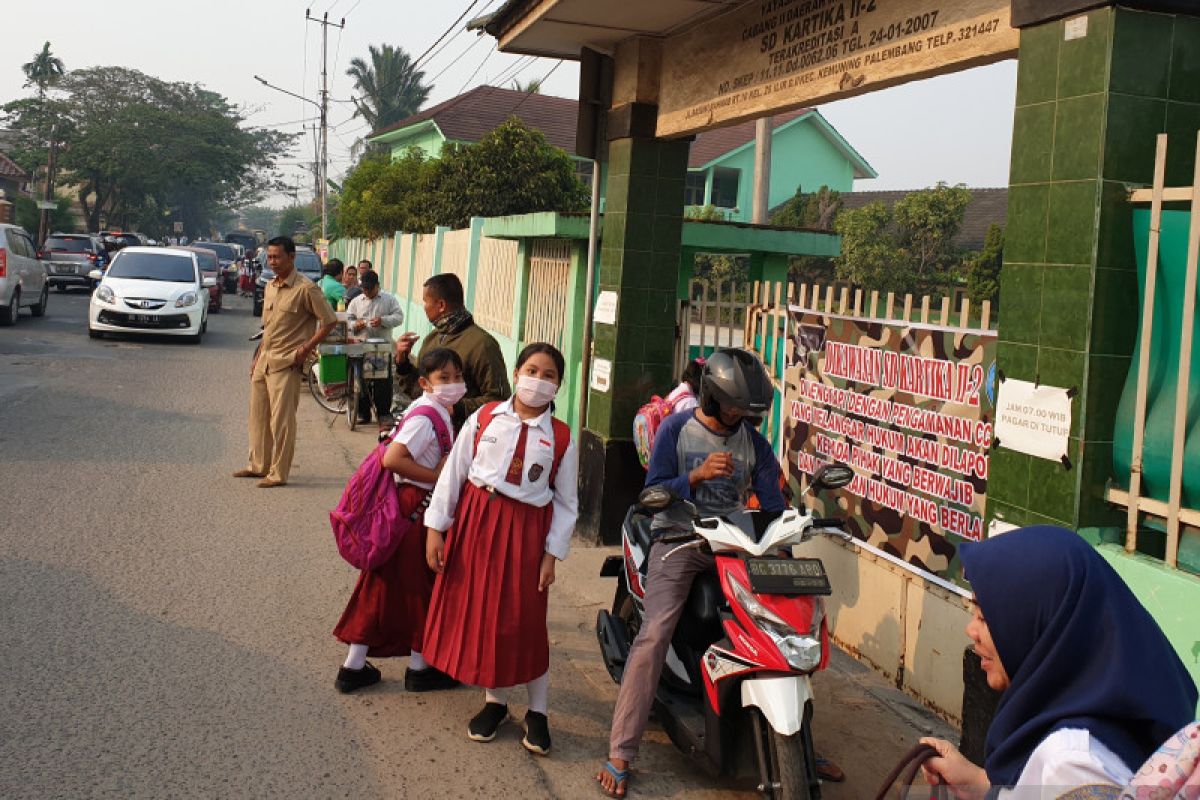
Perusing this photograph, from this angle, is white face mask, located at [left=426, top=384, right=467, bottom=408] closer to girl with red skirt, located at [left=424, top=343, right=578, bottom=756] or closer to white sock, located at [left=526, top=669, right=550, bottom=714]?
girl with red skirt, located at [left=424, top=343, right=578, bottom=756]

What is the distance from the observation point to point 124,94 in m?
80.6

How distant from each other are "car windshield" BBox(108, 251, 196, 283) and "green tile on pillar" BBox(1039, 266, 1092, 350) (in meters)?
19.1

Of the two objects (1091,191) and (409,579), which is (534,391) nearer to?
(409,579)

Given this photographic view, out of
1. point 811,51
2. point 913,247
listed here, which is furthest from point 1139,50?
point 913,247

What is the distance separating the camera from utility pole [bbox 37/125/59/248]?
5630cm

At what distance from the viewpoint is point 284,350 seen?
31.3 feet

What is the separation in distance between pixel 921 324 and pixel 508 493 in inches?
95.8

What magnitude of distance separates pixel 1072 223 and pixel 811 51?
8.23ft

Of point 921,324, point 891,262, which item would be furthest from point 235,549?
point 891,262

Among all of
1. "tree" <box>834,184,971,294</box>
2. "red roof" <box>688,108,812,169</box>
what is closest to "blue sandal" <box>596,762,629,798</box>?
"tree" <box>834,184,971,294</box>

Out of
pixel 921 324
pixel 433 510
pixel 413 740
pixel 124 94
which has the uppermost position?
pixel 124 94

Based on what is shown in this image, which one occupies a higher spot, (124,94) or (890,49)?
(124,94)

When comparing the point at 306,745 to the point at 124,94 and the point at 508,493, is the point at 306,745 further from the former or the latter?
the point at 124,94

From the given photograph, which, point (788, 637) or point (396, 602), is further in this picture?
point (396, 602)
